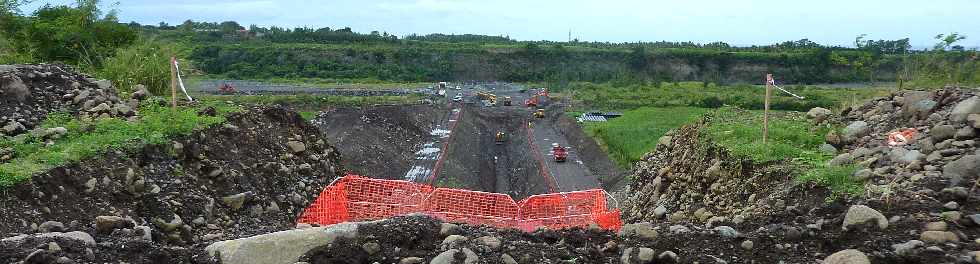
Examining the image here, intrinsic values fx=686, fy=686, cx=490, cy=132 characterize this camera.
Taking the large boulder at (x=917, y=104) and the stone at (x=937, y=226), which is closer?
the stone at (x=937, y=226)

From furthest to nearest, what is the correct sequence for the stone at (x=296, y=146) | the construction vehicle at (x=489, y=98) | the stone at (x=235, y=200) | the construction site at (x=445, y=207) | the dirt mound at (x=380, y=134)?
the construction vehicle at (x=489, y=98), the dirt mound at (x=380, y=134), the stone at (x=296, y=146), the stone at (x=235, y=200), the construction site at (x=445, y=207)

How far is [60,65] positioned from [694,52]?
6883 centimetres

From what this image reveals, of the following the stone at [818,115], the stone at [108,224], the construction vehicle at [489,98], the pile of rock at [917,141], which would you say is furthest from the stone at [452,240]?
the construction vehicle at [489,98]

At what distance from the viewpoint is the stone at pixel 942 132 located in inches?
285

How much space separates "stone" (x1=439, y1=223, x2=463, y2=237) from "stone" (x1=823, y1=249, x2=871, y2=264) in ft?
8.80

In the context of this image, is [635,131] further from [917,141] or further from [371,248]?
[371,248]

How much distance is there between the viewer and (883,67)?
5134 centimetres

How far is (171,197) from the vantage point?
7.48 meters

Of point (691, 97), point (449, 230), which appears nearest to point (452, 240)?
point (449, 230)

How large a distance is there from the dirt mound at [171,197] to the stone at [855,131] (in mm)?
7144

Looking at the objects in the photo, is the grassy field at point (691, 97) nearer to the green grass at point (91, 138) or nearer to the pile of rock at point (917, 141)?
the pile of rock at point (917, 141)

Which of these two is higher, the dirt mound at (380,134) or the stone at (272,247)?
the stone at (272,247)

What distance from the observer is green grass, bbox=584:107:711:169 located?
23633 mm

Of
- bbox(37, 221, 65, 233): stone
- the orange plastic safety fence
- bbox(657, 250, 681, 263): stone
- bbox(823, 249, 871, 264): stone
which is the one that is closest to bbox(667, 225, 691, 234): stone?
bbox(657, 250, 681, 263): stone
